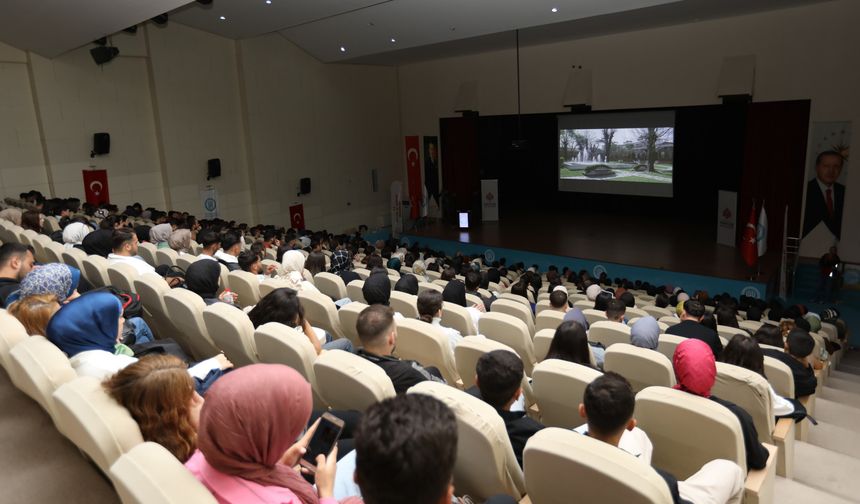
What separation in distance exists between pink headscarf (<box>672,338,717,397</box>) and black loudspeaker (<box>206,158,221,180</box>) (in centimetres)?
1352

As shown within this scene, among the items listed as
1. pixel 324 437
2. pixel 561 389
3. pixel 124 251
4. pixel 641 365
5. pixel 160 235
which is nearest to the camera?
pixel 324 437

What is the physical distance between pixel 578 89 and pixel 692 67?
108 inches

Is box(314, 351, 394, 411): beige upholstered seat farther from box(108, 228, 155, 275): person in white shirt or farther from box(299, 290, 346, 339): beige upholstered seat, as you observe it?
box(108, 228, 155, 275): person in white shirt

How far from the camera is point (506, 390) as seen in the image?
2646mm

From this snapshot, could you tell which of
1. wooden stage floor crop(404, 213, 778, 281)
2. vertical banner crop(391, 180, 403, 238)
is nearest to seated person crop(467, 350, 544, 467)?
wooden stage floor crop(404, 213, 778, 281)

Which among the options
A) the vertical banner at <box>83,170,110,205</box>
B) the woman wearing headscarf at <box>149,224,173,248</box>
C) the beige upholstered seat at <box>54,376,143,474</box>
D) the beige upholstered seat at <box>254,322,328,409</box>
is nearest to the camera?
the beige upholstered seat at <box>54,376,143,474</box>

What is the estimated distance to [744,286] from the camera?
11164mm

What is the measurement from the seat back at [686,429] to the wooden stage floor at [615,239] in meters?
9.60

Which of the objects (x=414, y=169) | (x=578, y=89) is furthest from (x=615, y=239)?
(x=414, y=169)

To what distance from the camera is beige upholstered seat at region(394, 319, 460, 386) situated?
3.87 metres

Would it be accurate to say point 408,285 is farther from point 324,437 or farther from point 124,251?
point 324,437

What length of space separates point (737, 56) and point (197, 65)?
12.2 meters

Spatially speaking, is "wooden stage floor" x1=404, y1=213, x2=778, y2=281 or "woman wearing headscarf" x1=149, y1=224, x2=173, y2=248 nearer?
"woman wearing headscarf" x1=149, y1=224, x2=173, y2=248

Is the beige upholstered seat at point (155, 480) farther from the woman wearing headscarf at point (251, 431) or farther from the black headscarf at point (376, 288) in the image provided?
the black headscarf at point (376, 288)
